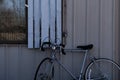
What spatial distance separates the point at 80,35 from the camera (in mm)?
7793

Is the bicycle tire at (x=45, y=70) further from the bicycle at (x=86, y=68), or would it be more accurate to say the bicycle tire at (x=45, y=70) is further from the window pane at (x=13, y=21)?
the window pane at (x=13, y=21)

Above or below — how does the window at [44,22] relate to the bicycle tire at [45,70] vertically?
above

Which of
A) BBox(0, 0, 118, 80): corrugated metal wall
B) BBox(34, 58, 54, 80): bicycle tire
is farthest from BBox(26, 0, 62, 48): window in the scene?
BBox(34, 58, 54, 80): bicycle tire

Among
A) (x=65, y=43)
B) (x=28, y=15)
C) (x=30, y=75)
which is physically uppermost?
(x=28, y=15)

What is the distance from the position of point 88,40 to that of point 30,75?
1.29 metres

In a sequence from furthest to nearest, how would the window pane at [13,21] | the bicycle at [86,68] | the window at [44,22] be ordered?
the window pane at [13,21]
the window at [44,22]
the bicycle at [86,68]

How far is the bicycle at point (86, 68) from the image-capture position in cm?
760

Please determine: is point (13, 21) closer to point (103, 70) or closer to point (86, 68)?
point (86, 68)

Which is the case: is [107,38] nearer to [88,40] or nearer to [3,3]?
[88,40]

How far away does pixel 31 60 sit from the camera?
788 cm

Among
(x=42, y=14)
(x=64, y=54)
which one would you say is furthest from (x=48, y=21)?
(x=64, y=54)

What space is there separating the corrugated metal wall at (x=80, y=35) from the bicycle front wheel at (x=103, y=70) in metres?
0.15

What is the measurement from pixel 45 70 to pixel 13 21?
1.13 m

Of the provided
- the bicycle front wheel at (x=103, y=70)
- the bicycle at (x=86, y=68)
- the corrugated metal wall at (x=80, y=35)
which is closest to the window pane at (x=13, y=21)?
the corrugated metal wall at (x=80, y=35)
